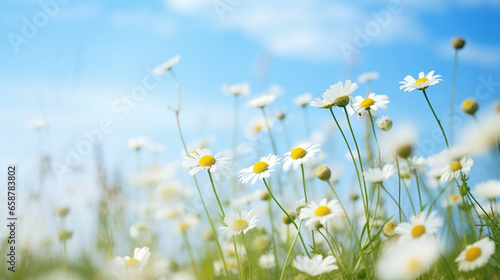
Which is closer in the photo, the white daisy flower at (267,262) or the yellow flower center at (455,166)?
the yellow flower center at (455,166)

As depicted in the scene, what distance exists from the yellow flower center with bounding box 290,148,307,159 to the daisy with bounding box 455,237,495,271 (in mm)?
609

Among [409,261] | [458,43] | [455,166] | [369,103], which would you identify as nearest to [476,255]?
[409,261]

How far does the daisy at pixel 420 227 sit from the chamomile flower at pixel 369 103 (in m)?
0.48

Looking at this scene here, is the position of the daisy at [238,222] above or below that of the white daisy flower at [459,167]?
below

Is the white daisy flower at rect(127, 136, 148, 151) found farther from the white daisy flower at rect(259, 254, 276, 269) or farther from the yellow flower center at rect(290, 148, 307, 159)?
the yellow flower center at rect(290, 148, 307, 159)

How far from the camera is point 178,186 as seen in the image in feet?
11.0

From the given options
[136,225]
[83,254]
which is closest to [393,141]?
[136,225]

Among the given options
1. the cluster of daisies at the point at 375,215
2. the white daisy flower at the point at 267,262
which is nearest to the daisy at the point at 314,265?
the cluster of daisies at the point at 375,215

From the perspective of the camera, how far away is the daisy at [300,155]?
1.71 metres

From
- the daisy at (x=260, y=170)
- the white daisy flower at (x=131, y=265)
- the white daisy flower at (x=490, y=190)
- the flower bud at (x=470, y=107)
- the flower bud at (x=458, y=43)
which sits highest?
the flower bud at (x=458, y=43)

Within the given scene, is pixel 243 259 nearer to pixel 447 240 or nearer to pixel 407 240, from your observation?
pixel 447 240

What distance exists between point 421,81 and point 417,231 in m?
0.69

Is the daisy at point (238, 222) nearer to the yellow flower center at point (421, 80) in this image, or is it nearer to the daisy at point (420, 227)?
the daisy at point (420, 227)

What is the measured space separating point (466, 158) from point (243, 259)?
0.99m
